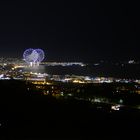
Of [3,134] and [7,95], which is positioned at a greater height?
[7,95]

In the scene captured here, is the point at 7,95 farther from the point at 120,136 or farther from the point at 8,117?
the point at 120,136

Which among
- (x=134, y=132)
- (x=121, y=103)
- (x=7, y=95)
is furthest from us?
(x=121, y=103)

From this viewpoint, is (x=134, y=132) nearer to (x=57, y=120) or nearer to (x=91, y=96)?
(x=57, y=120)

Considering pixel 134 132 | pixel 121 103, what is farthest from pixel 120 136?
pixel 121 103

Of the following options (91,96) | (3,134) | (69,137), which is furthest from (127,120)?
(91,96)

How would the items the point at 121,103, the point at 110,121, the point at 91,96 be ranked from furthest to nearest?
1. the point at 91,96
2. the point at 121,103
3. the point at 110,121

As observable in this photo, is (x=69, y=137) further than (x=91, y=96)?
No
